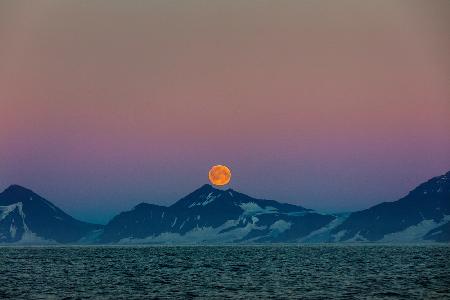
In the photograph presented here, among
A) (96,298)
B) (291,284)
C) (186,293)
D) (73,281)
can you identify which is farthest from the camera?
(73,281)

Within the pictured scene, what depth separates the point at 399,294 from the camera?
87.8 metres

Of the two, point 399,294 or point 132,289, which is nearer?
point 399,294

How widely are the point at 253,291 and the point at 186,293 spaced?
8357mm

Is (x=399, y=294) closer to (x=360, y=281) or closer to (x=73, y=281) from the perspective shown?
(x=360, y=281)

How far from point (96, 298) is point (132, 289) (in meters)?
11.9

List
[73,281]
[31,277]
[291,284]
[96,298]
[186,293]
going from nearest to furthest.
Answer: [96,298]
[186,293]
[291,284]
[73,281]
[31,277]

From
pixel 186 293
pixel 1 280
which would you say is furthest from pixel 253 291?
pixel 1 280

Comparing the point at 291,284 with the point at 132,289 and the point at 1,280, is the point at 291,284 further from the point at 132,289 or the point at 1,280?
the point at 1,280

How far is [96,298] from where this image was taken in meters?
84.9

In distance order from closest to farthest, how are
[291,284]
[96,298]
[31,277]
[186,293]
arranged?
[96,298]
[186,293]
[291,284]
[31,277]

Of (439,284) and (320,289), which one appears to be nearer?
(320,289)

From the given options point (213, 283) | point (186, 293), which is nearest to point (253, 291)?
point (186, 293)

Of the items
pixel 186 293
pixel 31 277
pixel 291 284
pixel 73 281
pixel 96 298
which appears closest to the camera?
pixel 96 298

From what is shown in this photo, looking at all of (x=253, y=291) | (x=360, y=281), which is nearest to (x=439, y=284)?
(x=360, y=281)
